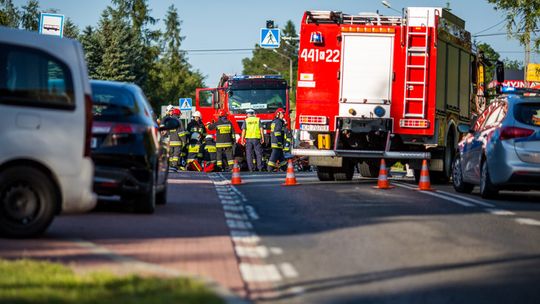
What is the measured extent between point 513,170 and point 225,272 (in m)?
10.2

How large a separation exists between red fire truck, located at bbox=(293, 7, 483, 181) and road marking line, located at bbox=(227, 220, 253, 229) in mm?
10405

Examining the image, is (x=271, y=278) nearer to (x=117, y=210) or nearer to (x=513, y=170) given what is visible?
(x=117, y=210)

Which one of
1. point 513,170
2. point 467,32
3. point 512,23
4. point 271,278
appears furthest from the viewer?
point 512,23

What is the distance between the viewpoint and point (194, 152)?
119ft

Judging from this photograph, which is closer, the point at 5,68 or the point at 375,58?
the point at 5,68

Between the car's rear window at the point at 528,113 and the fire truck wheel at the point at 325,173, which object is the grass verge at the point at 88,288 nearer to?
the car's rear window at the point at 528,113

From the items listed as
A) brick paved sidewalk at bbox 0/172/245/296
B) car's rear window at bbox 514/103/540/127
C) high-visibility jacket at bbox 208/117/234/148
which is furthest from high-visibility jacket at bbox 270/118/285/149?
brick paved sidewalk at bbox 0/172/245/296

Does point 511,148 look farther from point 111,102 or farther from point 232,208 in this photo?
point 111,102

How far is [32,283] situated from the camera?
26.7 ft

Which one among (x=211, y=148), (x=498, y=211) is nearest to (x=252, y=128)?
(x=211, y=148)

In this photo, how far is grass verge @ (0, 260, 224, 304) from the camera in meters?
7.38

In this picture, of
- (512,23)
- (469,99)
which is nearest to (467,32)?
(469,99)

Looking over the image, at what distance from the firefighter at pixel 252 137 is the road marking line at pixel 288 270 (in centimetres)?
2570

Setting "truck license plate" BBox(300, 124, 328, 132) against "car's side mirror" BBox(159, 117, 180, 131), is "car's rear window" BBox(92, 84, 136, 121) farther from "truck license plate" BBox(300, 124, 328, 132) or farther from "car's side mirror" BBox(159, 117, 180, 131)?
"truck license plate" BBox(300, 124, 328, 132)
